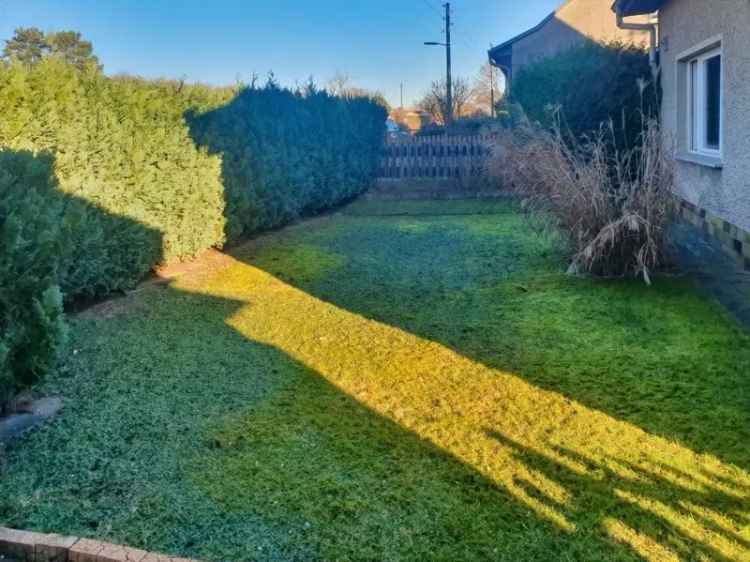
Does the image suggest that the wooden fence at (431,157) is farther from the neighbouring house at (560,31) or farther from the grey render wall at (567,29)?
the grey render wall at (567,29)

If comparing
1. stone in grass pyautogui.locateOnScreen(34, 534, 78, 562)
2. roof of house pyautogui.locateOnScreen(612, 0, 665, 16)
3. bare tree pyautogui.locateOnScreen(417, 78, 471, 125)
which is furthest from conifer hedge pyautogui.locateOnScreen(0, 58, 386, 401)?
bare tree pyautogui.locateOnScreen(417, 78, 471, 125)

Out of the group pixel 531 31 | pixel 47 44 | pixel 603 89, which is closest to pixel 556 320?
pixel 603 89

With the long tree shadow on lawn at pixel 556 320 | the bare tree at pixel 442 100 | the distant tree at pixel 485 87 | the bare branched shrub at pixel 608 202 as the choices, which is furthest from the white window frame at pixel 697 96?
the distant tree at pixel 485 87

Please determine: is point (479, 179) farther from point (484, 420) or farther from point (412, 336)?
point (484, 420)

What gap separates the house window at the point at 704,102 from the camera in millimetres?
8484

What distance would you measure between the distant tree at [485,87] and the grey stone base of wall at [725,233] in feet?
95.0

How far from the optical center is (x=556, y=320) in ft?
18.6

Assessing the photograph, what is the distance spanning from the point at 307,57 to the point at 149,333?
22.9 m

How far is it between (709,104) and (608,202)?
11.0 feet

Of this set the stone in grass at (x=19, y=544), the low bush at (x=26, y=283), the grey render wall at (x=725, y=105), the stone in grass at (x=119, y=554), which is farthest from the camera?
the grey render wall at (x=725, y=105)

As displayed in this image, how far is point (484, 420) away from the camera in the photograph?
12.4 feet

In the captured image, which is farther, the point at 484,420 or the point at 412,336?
the point at 412,336

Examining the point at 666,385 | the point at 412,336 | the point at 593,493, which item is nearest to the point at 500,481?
the point at 593,493

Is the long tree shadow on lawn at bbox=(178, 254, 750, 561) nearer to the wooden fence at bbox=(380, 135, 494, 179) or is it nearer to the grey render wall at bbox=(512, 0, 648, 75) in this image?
the wooden fence at bbox=(380, 135, 494, 179)
